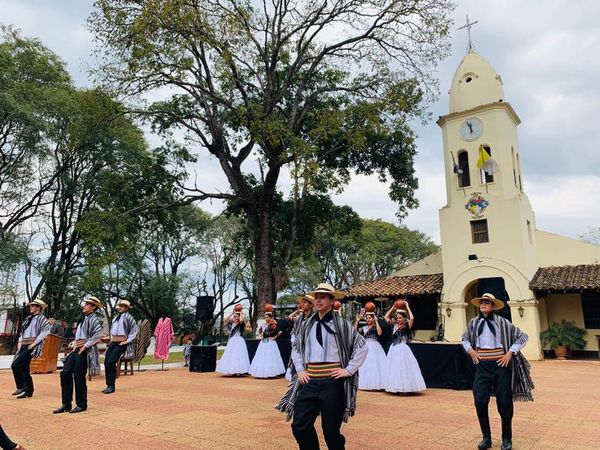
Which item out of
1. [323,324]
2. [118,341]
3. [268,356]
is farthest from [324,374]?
[268,356]

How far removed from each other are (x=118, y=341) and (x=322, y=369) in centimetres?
694

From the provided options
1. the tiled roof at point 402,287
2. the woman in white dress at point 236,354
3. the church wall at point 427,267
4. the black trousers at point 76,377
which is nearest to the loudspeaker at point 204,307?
the woman in white dress at point 236,354

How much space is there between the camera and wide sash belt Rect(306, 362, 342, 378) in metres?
4.33

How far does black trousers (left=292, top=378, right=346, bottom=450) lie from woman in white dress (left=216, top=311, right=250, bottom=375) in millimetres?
9348

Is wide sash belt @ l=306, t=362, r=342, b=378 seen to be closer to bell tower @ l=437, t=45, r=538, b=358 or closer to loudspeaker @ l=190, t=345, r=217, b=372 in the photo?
loudspeaker @ l=190, t=345, r=217, b=372

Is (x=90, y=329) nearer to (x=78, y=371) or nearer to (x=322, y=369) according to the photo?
(x=78, y=371)

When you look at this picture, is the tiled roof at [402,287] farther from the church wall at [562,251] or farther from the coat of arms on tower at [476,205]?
the church wall at [562,251]

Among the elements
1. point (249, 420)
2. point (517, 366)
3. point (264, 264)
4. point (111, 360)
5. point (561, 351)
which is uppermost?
point (264, 264)

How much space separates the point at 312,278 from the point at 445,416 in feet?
105

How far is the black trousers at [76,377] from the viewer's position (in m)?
7.63

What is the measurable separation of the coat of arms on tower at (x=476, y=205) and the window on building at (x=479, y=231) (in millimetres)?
302

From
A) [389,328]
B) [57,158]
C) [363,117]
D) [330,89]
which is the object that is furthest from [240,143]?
[389,328]

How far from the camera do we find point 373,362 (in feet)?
33.9

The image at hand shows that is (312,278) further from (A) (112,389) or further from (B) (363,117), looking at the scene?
(A) (112,389)
